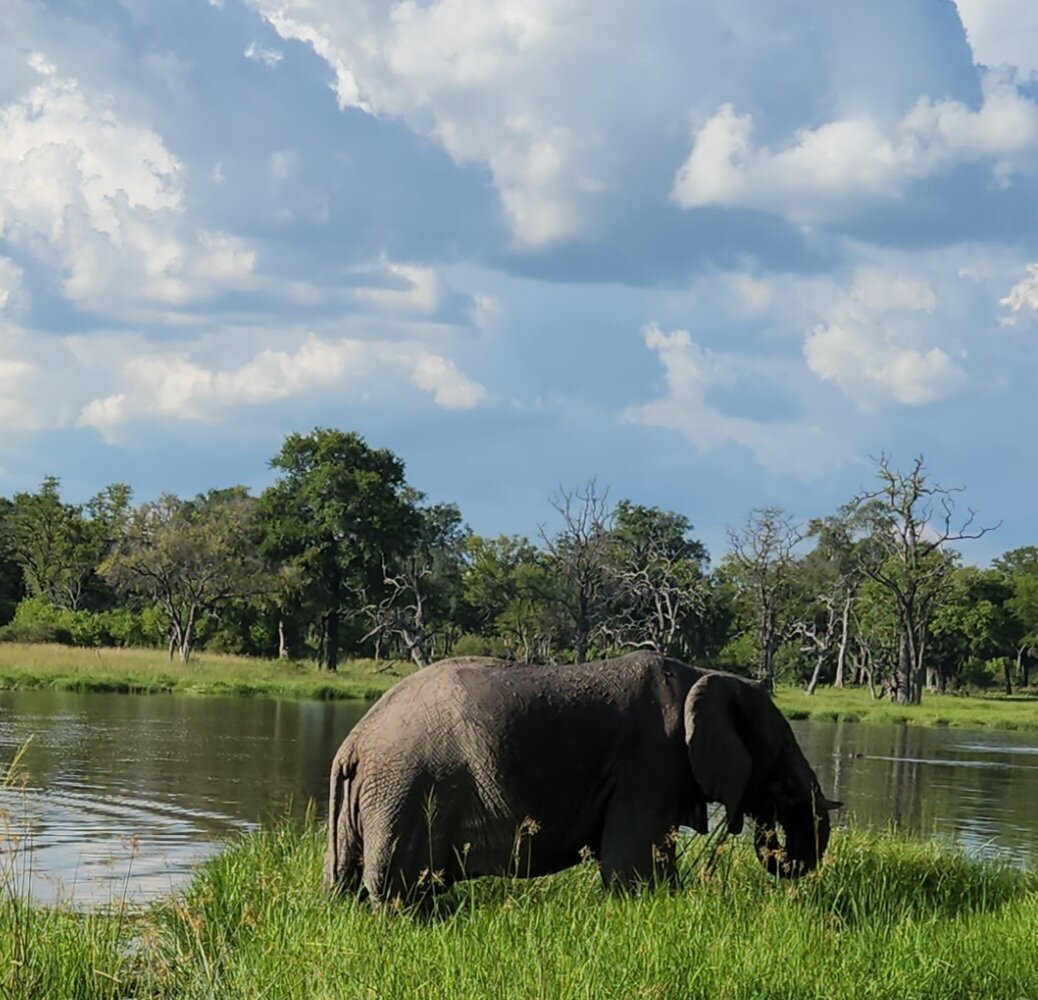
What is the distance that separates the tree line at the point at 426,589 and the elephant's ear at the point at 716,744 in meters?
42.8

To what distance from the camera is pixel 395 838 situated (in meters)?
9.18

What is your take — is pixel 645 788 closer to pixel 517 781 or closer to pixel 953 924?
pixel 517 781

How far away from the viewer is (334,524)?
70.2m

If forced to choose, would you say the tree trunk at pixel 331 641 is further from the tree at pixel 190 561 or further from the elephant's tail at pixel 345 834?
the elephant's tail at pixel 345 834

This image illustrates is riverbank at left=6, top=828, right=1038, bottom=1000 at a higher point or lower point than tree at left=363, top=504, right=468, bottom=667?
lower

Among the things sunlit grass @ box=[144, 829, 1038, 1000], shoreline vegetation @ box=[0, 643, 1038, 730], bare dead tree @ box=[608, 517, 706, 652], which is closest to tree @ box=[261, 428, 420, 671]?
shoreline vegetation @ box=[0, 643, 1038, 730]

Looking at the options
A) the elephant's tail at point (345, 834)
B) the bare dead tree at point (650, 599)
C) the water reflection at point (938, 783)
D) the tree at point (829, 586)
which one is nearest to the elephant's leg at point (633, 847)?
the elephant's tail at point (345, 834)

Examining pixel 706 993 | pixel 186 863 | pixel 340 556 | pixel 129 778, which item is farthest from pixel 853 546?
pixel 706 993

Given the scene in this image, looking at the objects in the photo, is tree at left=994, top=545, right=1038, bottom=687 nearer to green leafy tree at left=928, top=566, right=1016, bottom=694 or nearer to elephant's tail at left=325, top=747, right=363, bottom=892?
green leafy tree at left=928, top=566, right=1016, bottom=694

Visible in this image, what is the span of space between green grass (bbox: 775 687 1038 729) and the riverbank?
44209mm

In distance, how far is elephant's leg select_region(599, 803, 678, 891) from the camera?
9.63 metres

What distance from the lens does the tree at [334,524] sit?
70250 mm

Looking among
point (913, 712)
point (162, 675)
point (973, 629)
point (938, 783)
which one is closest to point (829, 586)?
point (973, 629)

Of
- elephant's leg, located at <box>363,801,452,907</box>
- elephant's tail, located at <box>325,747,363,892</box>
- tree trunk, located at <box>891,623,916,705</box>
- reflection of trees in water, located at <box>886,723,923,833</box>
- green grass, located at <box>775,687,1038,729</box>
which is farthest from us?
tree trunk, located at <box>891,623,916,705</box>
